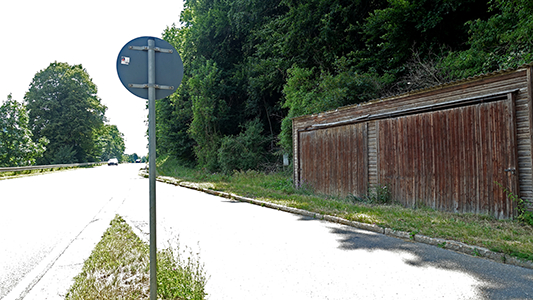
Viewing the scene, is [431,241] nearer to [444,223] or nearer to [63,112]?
[444,223]

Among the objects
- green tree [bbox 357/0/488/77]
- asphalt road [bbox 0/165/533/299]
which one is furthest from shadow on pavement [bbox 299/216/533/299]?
green tree [bbox 357/0/488/77]

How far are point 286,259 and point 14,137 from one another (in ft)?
139

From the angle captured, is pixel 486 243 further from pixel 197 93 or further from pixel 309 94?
pixel 197 93

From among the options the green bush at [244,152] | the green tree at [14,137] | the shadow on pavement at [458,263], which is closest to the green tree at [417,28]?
the green bush at [244,152]

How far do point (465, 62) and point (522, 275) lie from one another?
29.5ft

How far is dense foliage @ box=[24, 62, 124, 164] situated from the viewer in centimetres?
4906

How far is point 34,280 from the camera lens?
3936 millimetres

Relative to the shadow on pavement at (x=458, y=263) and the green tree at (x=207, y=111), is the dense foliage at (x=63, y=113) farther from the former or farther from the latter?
the shadow on pavement at (x=458, y=263)

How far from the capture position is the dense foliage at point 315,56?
437 inches

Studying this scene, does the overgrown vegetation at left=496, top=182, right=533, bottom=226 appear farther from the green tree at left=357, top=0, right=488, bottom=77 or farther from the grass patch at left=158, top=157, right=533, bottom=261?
the green tree at left=357, top=0, right=488, bottom=77

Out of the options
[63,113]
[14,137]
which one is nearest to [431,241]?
[14,137]

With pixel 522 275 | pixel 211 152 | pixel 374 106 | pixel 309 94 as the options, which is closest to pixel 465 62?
pixel 374 106

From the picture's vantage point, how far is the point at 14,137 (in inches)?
1391

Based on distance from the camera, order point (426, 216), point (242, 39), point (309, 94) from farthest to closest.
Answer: point (242, 39) → point (309, 94) → point (426, 216)
